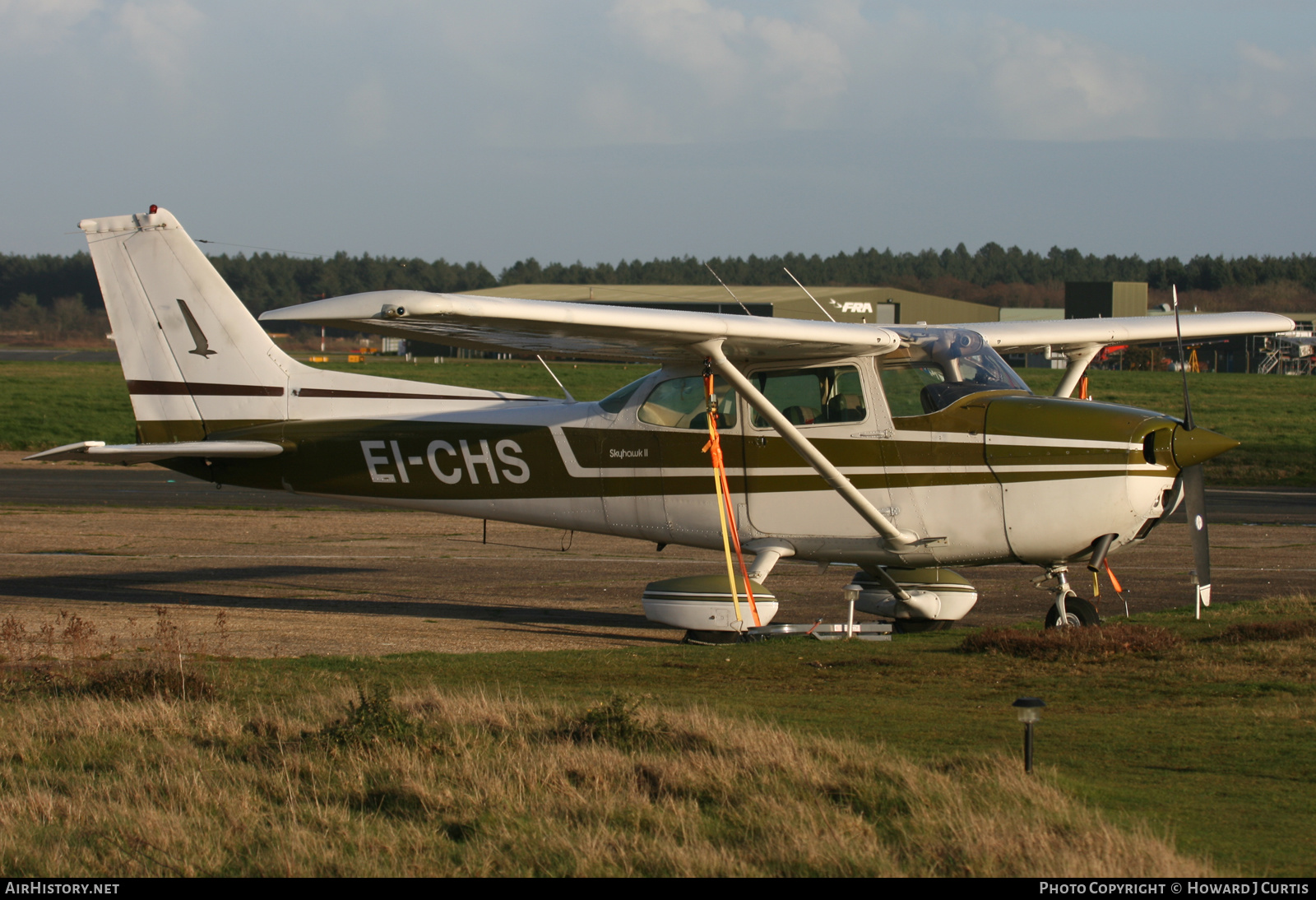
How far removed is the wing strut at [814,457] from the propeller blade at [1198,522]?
2148mm

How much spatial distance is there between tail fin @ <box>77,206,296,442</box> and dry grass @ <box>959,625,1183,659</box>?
24.3 feet

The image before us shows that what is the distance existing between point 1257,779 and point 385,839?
13.1ft

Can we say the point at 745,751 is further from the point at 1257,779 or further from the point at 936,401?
the point at 936,401

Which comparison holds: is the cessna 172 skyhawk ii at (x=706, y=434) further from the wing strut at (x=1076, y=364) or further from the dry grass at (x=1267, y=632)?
the dry grass at (x=1267, y=632)

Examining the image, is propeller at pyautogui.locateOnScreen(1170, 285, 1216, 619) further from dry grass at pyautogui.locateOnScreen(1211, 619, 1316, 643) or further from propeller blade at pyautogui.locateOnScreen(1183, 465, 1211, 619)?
dry grass at pyautogui.locateOnScreen(1211, 619, 1316, 643)

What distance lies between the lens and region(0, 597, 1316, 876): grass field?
185 inches

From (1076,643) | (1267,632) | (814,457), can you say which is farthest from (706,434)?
(1267,632)

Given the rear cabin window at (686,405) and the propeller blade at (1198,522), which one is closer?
the propeller blade at (1198,522)

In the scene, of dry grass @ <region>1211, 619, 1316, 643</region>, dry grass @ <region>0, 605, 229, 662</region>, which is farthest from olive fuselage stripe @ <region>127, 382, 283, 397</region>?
dry grass @ <region>1211, 619, 1316, 643</region>

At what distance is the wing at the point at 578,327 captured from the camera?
8.05m

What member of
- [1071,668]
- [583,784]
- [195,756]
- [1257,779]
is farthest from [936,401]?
[195,756]

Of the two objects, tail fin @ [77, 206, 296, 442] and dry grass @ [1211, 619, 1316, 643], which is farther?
tail fin @ [77, 206, 296, 442]

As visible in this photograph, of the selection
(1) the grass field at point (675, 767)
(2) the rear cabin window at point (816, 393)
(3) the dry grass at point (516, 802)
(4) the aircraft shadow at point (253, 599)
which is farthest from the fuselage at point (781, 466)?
(3) the dry grass at point (516, 802)

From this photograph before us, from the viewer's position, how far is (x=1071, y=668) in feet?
28.4
